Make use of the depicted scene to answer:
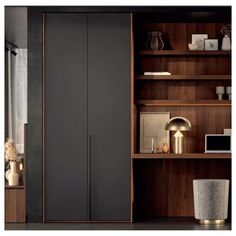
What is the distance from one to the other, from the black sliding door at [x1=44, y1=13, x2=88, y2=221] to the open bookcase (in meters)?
0.71

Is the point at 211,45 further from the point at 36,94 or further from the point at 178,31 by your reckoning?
the point at 36,94

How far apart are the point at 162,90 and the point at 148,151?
2.24 feet

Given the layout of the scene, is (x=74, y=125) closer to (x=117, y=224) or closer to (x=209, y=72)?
(x=117, y=224)

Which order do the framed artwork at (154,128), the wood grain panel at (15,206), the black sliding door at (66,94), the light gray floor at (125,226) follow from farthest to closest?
the framed artwork at (154,128)
the wood grain panel at (15,206)
the black sliding door at (66,94)
the light gray floor at (125,226)

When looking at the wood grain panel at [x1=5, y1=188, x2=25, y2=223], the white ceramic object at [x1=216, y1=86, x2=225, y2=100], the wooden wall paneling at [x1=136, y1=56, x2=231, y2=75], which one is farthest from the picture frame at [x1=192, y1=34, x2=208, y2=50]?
the wood grain panel at [x1=5, y1=188, x2=25, y2=223]

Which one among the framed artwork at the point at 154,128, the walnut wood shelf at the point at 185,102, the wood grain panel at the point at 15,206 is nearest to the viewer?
the wood grain panel at the point at 15,206

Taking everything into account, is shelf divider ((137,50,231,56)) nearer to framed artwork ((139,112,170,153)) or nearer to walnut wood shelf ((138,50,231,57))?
walnut wood shelf ((138,50,231,57))

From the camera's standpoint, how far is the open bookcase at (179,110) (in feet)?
22.6

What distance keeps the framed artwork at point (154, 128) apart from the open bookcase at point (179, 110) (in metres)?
0.05

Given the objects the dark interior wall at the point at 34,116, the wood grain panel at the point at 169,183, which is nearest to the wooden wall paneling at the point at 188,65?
the wood grain panel at the point at 169,183

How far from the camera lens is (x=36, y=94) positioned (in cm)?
636

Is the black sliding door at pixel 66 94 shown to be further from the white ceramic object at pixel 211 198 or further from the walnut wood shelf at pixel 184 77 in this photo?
the white ceramic object at pixel 211 198

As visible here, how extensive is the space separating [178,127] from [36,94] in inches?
60.0
